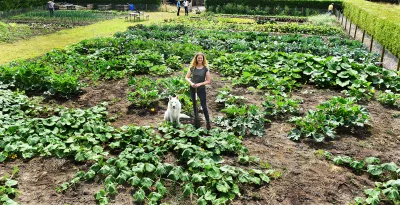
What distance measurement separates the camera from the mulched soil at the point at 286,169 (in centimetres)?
561

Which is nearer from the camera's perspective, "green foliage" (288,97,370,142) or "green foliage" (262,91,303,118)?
"green foliage" (288,97,370,142)

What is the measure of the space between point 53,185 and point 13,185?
62 cm

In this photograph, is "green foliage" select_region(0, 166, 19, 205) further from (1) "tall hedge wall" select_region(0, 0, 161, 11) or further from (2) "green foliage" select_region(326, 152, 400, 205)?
(1) "tall hedge wall" select_region(0, 0, 161, 11)

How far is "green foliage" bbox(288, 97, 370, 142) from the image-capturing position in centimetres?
752

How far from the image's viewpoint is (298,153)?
277 inches

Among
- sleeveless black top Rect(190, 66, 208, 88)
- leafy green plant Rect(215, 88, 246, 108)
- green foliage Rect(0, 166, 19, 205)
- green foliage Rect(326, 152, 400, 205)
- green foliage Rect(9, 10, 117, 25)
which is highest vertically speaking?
green foliage Rect(9, 10, 117, 25)

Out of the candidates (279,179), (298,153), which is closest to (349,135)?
(298,153)

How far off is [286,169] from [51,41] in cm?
1722

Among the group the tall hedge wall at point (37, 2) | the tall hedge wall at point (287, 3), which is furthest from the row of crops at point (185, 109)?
the tall hedge wall at point (287, 3)

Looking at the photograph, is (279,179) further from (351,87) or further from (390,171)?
(351,87)

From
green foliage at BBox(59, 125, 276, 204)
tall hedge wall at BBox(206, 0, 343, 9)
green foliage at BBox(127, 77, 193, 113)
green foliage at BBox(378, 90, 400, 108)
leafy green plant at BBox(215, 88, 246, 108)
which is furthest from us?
tall hedge wall at BBox(206, 0, 343, 9)

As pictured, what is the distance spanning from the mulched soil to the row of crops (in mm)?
167

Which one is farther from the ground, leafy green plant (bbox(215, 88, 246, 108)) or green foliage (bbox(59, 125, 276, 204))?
leafy green plant (bbox(215, 88, 246, 108))

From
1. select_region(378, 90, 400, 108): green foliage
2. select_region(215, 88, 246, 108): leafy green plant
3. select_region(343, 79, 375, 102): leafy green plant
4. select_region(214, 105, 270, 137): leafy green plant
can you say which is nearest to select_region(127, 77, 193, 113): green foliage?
select_region(215, 88, 246, 108): leafy green plant
